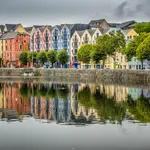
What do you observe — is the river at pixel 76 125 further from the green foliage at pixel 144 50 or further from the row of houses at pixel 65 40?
the row of houses at pixel 65 40

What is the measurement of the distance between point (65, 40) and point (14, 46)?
26.2 m

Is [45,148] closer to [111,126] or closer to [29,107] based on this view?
[111,126]

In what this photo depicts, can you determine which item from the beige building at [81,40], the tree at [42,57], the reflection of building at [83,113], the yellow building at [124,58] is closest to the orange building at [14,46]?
the tree at [42,57]

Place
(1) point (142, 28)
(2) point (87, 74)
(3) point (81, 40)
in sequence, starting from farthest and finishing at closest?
(3) point (81, 40) → (1) point (142, 28) → (2) point (87, 74)

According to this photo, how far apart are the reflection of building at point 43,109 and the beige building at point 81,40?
90631mm

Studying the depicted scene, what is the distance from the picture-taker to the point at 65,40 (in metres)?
164

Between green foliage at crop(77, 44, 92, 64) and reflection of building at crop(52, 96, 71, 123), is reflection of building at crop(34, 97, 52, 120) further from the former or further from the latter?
green foliage at crop(77, 44, 92, 64)

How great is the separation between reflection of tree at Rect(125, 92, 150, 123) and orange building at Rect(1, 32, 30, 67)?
12367 cm

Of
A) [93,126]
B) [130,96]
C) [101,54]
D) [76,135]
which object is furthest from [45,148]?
[101,54]

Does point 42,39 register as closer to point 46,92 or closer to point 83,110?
point 46,92

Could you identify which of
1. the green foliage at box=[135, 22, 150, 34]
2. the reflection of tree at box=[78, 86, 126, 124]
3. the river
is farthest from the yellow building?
the river

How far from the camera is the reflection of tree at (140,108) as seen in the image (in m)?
42.0

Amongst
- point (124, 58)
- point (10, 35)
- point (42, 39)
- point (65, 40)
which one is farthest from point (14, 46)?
point (124, 58)

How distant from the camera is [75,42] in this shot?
522 ft
